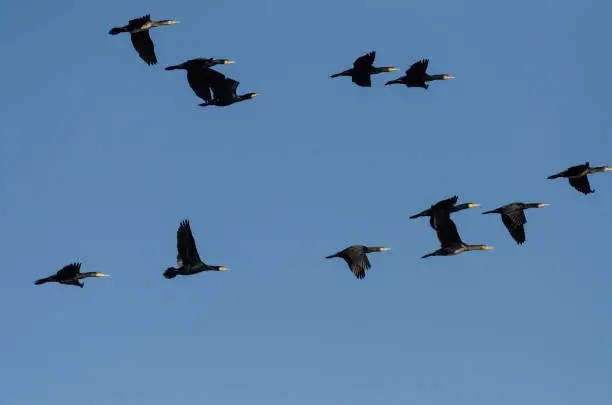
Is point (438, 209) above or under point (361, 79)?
under

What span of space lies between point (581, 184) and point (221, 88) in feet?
66.8

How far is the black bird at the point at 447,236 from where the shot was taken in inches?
3004

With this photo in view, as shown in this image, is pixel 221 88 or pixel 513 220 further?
pixel 221 88

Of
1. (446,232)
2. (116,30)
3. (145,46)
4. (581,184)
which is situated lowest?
(446,232)

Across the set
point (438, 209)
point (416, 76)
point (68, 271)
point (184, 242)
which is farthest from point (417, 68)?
point (68, 271)

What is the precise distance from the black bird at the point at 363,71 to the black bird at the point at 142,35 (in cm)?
1000

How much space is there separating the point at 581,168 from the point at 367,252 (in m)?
12.3

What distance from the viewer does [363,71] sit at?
268 ft

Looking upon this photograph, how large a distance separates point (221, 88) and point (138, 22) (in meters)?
6.74

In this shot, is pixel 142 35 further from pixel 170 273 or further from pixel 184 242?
pixel 170 273

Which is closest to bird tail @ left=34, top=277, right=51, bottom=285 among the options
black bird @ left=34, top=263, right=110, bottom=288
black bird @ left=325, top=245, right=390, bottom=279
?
black bird @ left=34, top=263, right=110, bottom=288

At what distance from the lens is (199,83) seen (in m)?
81.5

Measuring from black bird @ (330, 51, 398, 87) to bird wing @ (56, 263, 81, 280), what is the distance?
17.4m

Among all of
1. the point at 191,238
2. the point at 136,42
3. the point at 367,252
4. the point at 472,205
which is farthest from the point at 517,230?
the point at 136,42
